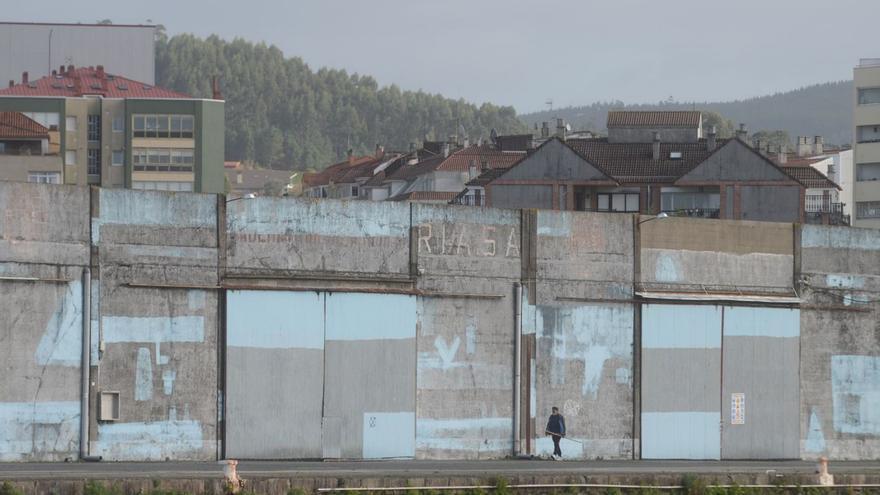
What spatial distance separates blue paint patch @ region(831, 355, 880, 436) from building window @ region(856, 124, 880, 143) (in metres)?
49.8

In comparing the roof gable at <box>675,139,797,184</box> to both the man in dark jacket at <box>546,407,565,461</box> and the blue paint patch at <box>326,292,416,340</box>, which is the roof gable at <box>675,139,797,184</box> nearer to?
the man in dark jacket at <box>546,407,565,461</box>

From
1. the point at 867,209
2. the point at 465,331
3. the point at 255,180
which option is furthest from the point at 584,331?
the point at 255,180

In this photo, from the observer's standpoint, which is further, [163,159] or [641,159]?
[163,159]

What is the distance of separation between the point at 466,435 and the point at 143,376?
7.83 m

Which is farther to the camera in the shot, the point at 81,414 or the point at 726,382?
the point at 726,382

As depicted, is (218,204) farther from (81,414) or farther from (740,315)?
(740,315)

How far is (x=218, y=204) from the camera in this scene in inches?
1351

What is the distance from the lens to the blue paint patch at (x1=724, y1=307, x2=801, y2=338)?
3972 centimetres

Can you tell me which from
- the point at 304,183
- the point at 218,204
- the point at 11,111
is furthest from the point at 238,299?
the point at 304,183

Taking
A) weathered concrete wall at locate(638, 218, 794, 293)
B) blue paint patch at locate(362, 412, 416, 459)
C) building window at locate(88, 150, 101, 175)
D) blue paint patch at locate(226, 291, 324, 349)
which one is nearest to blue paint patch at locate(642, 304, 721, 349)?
weathered concrete wall at locate(638, 218, 794, 293)

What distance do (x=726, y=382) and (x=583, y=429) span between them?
4.24 meters

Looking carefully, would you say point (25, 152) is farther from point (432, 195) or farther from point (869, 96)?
point (869, 96)

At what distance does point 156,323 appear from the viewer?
110 ft

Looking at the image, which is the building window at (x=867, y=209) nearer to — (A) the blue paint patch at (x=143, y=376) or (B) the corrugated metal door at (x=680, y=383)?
(B) the corrugated metal door at (x=680, y=383)
